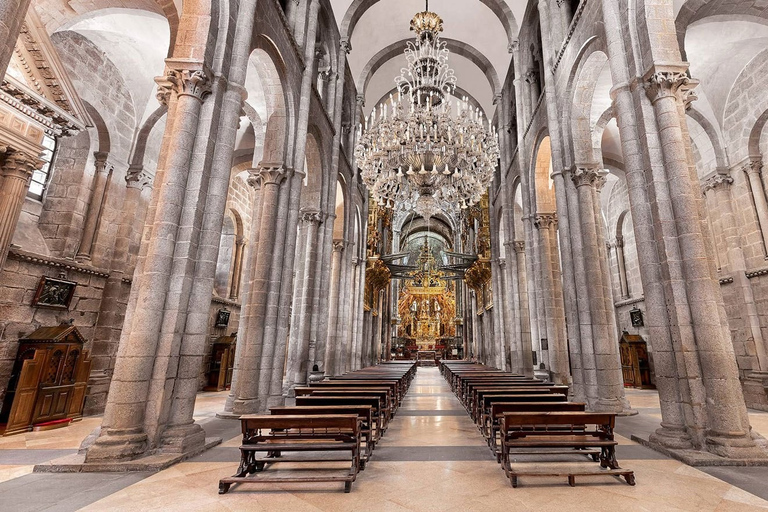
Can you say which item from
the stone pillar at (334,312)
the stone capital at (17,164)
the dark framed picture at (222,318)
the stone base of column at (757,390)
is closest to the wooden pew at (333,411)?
the stone capital at (17,164)

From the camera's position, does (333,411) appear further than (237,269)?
No

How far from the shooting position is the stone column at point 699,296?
4559 millimetres

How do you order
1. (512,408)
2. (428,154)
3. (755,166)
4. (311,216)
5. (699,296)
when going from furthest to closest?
(311,216) → (755,166) → (428,154) → (699,296) → (512,408)

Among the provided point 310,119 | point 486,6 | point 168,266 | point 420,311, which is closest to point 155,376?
point 168,266

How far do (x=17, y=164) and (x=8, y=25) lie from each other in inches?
205

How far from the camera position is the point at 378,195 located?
10.6 metres

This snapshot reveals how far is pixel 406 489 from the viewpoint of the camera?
361 centimetres

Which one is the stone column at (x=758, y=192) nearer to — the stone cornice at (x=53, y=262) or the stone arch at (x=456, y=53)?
the stone arch at (x=456, y=53)

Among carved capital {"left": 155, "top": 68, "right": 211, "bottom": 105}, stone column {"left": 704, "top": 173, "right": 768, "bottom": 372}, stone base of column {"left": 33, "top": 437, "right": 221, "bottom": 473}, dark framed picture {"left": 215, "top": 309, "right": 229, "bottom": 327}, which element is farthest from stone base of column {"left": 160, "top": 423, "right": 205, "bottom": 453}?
stone column {"left": 704, "top": 173, "right": 768, "bottom": 372}

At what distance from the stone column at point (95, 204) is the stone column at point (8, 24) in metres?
7.29

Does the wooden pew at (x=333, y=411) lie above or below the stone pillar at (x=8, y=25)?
below

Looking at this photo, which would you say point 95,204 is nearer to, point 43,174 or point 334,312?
point 43,174

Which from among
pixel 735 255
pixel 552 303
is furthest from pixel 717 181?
pixel 552 303

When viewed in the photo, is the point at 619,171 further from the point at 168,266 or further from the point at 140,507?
the point at 140,507
